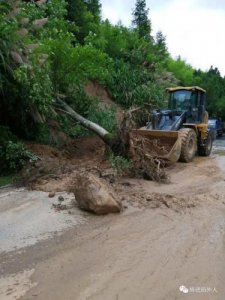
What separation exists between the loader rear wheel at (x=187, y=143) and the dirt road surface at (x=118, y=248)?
4.20 metres

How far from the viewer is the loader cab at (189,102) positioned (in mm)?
14352

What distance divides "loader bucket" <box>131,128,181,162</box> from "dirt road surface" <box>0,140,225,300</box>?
274cm

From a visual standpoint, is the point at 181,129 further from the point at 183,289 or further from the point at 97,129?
the point at 183,289

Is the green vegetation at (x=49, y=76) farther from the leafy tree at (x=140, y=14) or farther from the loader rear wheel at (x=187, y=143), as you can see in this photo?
the leafy tree at (x=140, y=14)

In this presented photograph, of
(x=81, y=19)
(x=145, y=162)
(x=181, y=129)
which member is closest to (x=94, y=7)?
(x=81, y=19)

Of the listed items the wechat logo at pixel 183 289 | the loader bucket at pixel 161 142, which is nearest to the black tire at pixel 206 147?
the loader bucket at pixel 161 142

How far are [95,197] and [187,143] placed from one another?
21.5ft

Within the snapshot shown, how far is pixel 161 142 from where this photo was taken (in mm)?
12203

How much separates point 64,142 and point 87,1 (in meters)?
13.8

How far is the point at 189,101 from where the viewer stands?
47.6 ft

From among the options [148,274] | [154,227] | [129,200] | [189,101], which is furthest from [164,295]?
[189,101]

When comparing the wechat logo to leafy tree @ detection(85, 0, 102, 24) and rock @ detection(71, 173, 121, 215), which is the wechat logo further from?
leafy tree @ detection(85, 0, 102, 24)

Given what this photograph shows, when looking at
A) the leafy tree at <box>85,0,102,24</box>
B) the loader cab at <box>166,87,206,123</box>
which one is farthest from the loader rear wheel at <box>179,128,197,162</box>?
the leafy tree at <box>85,0,102,24</box>

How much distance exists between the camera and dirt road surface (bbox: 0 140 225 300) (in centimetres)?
437
